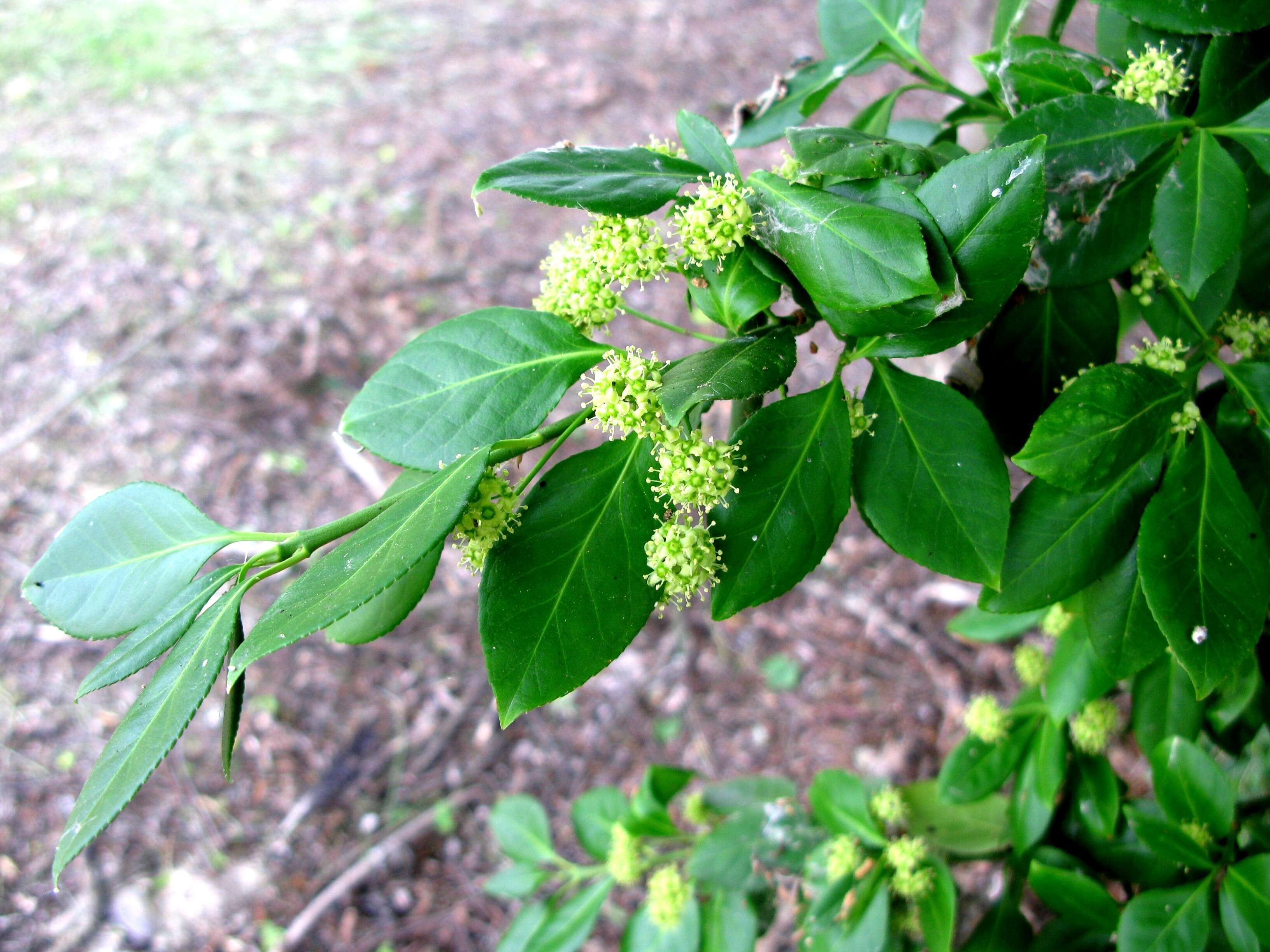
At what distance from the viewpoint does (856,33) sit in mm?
1421

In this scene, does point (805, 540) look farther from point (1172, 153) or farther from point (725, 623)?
point (725, 623)

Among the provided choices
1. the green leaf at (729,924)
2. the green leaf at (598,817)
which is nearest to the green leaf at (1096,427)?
the green leaf at (729,924)

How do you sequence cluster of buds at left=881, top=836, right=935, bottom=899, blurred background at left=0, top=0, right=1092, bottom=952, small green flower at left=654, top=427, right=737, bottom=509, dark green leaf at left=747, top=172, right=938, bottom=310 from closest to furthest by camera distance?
dark green leaf at left=747, top=172, right=938, bottom=310 < small green flower at left=654, top=427, right=737, bottom=509 < cluster of buds at left=881, top=836, right=935, bottom=899 < blurred background at left=0, top=0, right=1092, bottom=952

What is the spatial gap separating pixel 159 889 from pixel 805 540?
9.32 feet

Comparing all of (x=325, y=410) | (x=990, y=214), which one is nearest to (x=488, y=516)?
(x=990, y=214)

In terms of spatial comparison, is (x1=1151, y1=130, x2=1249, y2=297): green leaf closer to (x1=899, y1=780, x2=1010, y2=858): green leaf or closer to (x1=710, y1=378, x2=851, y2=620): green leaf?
(x1=710, y1=378, x2=851, y2=620): green leaf

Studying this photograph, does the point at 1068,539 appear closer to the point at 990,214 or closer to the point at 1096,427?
the point at 1096,427

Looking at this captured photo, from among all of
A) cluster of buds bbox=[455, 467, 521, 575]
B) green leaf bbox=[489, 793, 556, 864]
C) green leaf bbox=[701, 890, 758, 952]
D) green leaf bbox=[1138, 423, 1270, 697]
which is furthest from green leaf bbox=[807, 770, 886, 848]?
cluster of buds bbox=[455, 467, 521, 575]

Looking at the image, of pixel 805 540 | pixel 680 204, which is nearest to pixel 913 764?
pixel 805 540

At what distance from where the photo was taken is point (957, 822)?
1824 mm

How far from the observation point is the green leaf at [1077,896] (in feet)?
4.69

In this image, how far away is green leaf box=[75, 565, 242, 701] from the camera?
0.87 metres

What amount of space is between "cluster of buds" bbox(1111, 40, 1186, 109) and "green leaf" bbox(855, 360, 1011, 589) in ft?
1.53

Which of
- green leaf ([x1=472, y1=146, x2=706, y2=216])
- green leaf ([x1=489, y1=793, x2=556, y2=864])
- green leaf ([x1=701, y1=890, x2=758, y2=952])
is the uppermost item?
green leaf ([x1=472, y1=146, x2=706, y2=216])
